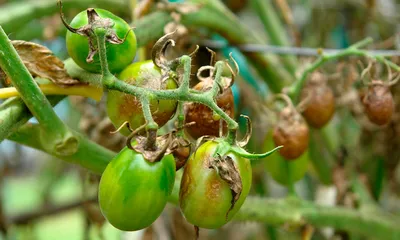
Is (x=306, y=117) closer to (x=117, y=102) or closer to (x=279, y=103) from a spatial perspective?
(x=279, y=103)

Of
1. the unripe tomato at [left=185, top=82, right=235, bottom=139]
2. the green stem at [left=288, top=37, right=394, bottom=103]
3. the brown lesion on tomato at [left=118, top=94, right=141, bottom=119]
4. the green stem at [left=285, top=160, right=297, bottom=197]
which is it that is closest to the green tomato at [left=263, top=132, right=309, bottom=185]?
the green stem at [left=285, top=160, right=297, bottom=197]

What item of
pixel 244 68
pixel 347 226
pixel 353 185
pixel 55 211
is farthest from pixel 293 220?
pixel 55 211

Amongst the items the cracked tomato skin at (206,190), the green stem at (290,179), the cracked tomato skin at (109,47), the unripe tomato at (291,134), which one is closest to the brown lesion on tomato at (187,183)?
the cracked tomato skin at (206,190)

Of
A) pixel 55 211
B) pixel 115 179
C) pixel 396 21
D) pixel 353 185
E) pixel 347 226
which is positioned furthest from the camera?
pixel 55 211

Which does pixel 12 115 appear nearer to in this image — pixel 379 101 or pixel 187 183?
pixel 187 183

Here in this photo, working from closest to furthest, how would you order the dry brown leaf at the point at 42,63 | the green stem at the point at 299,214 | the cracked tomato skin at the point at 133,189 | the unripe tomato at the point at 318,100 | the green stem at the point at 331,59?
the cracked tomato skin at the point at 133,189, the dry brown leaf at the point at 42,63, the green stem at the point at 299,214, the green stem at the point at 331,59, the unripe tomato at the point at 318,100

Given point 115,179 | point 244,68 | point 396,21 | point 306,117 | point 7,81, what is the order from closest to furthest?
1. point 115,179
2. point 7,81
3. point 306,117
4. point 244,68
5. point 396,21

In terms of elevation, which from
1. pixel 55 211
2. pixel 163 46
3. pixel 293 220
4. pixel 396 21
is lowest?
pixel 55 211

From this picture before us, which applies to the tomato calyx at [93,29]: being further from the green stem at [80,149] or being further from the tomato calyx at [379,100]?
the tomato calyx at [379,100]
